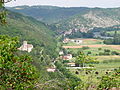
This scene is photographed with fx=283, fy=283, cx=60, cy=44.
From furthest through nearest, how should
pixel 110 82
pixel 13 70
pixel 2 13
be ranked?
pixel 110 82
pixel 2 13
pixel 13 70

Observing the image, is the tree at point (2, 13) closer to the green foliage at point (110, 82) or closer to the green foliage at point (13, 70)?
the green foliage at point (13, 70)

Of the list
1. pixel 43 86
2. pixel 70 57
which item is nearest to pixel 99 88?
pixel 43 86

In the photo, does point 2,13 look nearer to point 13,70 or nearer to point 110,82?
point 13,70

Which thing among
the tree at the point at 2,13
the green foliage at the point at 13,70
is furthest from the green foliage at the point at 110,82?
the tree at the point at 2,13

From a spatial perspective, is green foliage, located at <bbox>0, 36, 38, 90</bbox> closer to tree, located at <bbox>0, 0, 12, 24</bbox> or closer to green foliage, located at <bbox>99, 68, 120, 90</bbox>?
tree, located at <bbox>0, 0, 12, 24</bbox>

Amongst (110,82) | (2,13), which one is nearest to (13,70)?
(2,13)

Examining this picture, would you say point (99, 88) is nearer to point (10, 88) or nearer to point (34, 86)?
point (34, 86)

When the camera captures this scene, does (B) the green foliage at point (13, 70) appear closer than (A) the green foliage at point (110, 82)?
Yes

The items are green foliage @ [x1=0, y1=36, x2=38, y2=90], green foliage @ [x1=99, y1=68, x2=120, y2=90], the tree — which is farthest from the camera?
green foliage @ [x1=99, y1=68, x2=120, y2=90]

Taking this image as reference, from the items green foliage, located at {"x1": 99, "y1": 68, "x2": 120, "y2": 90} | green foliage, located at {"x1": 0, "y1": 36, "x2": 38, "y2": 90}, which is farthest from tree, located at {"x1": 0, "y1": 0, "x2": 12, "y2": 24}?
green foliage, located at {"x1": 99, "y1": 68, "x2": 120, "y2": 90}
